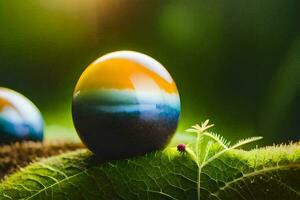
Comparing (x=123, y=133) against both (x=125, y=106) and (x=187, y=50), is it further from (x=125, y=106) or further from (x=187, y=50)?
(x=187, y=50)

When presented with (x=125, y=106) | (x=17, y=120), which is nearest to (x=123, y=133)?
(x=125, y=106)

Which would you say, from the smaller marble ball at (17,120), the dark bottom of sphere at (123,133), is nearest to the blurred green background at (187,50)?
the smaller marble ball at (17,120)

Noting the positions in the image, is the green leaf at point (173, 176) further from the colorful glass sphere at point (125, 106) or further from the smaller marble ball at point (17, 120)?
the smaller marble ball at point (17, 120)

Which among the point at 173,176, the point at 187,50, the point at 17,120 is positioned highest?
the point at 187,50

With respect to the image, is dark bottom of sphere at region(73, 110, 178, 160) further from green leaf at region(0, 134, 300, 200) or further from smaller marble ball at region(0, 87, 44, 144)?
smaller marble ball at region(0, 87, 44, 144)

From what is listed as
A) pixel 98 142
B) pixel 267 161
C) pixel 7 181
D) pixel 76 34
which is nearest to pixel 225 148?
pixel 267 161

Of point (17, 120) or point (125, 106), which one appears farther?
point (17, 120)

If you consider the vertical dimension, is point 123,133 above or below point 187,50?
below
